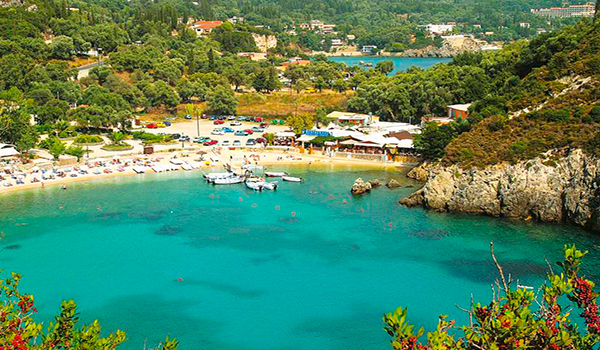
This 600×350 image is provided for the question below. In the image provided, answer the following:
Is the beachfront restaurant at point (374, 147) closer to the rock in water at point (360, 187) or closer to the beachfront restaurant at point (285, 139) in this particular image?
the beachfront restaurant at point (285, 139)

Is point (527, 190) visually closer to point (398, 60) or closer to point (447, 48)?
point (398, 60)

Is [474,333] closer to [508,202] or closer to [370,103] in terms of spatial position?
[508,202]

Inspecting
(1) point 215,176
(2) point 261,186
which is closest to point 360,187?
(2) point 261,186

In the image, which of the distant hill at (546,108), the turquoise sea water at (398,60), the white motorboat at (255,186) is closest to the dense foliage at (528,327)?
the distant hill at (546,108)

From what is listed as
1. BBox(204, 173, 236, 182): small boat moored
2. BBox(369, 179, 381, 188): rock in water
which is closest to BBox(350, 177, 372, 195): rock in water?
BBox(369, 179, 381, 188): rock in water

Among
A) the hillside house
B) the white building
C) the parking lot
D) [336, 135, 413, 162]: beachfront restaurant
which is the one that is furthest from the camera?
the parking lot

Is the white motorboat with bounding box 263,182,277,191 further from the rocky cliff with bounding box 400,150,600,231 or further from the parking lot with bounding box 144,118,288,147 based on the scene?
the parking lot with bounding box 144,118,288,147
